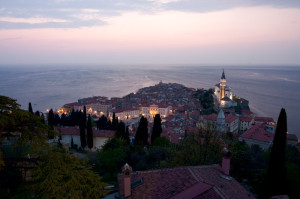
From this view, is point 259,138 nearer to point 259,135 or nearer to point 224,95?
point 259,135

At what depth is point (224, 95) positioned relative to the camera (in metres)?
54.2

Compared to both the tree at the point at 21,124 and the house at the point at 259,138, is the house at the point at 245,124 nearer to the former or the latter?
the house at the point at 259,138


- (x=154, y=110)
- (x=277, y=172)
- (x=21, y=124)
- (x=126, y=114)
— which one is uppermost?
(x=21, y=124)

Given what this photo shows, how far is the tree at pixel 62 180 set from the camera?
3.31 metres

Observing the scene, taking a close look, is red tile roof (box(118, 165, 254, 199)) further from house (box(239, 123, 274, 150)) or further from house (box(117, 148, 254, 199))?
house (box(239, 123, 274, 150))

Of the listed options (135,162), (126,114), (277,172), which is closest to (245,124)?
(126,114)

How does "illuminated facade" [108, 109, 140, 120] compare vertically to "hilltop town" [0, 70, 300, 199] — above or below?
below

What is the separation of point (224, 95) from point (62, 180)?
179ft

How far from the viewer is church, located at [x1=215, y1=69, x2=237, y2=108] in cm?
5016

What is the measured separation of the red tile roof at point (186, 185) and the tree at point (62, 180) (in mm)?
3180

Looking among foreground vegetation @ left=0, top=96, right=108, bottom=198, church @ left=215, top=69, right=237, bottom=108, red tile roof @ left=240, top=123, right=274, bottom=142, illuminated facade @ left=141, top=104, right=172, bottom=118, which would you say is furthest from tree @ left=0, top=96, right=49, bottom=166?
church @ left=215, top=69, right=237, bottom=108

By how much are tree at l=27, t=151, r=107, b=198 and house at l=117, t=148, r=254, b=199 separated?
123 inches

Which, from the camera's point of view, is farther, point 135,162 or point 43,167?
point 135,162

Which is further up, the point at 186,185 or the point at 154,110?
the point at 186,185
